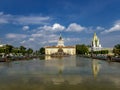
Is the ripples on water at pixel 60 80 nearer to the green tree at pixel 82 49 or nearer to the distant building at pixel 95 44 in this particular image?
the green tree at pixel 82 49

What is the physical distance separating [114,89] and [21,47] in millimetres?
131277

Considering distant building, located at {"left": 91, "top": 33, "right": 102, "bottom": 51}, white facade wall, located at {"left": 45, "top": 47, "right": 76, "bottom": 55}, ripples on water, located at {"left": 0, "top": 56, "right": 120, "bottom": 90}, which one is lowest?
ripples on water, located at {"left": 0, "top": 56, "right": 120, "bottom": 90}

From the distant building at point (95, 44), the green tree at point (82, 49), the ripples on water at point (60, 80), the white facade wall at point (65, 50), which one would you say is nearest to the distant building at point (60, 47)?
the white facade wall at point (65, 50)

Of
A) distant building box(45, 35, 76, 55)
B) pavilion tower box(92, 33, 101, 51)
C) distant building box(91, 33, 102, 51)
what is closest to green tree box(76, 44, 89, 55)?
distant building box(45, 35, 76, 55)

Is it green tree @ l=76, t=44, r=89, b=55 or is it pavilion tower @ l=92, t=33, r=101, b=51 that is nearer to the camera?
green tree @ l=76, t=44, r=89, b=55

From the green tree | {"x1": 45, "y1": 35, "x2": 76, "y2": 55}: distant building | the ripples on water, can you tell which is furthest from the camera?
{"x1": 45, "y1": 35, "x2": 76, "y2": 55}: distant building

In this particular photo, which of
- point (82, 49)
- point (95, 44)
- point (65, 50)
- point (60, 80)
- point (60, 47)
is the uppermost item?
point (95, 44)

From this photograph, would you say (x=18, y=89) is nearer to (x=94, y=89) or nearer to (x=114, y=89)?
(x=94, y=89)

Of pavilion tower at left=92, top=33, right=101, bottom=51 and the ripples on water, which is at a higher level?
pavilion tower at left=92, top=33, right=101, bottom=51

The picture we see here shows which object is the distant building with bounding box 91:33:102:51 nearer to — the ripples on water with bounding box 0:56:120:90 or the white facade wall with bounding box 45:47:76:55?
the white facade wall with bounding box 45:47:76:55

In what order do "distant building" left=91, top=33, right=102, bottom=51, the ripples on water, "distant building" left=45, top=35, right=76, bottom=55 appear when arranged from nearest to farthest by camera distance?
the ripples on water, "distant building" left=91, top=33, right=102, bottom=51, "distant building" left=45, top=35, right=76, bottom=55

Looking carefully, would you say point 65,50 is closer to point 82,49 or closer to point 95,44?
point 82,49

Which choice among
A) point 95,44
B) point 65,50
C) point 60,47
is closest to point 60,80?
point 95,44

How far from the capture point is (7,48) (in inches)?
3861
